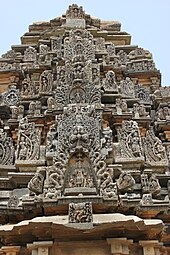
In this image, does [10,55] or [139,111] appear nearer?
[139,111]

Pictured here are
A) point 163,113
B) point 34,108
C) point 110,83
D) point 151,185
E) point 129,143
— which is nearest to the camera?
point 151,185

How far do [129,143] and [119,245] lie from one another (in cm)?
257

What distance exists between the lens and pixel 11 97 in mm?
10617

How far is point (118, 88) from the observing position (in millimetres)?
10148

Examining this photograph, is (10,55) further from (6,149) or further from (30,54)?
(6,149)

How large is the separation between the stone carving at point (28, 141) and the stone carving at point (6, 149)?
9.7 inches

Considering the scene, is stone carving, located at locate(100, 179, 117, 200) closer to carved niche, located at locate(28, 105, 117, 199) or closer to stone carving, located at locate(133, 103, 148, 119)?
carved niche, located at locate(28, 105, 117, 199)

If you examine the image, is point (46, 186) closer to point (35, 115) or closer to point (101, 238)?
point (101, 238)

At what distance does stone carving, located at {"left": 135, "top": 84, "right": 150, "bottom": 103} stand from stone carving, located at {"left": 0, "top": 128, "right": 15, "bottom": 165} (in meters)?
3.45

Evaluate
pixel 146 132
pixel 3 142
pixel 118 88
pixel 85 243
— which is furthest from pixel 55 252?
pixel 118 88

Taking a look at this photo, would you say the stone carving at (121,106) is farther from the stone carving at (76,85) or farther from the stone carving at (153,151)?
the stone carving at (153,151)

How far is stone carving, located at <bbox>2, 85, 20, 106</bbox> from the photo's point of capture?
34.3 feet

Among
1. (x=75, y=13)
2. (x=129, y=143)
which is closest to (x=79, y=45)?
(x=75, y=13)

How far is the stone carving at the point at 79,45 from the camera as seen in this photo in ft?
35.3
